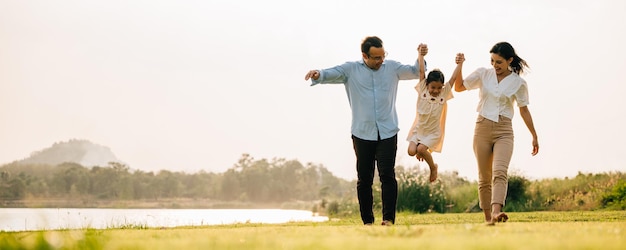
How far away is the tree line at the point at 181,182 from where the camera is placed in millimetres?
30656

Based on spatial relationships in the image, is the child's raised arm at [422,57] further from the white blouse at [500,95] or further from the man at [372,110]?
the white blouse at [500,95]

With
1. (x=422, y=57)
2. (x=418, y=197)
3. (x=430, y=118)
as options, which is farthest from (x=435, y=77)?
(x=418, y=197)

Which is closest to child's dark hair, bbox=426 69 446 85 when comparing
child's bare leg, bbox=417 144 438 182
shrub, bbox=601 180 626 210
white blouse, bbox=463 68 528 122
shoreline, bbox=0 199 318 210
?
white blouse, bbox=463 68 528 122

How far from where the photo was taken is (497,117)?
8.05m

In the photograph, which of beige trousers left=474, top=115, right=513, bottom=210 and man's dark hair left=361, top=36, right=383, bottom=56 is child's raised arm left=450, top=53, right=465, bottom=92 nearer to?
beige trousers left=474, top=115, right=513, bottom=210

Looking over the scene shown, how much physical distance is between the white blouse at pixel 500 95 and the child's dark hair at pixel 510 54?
0.11 metres

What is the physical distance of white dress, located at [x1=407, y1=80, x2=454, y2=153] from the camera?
338 inches

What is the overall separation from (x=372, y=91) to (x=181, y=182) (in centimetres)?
2755

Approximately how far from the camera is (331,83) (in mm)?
8695

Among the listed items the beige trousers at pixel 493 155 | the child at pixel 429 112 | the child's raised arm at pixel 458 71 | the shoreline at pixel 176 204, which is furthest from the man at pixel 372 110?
the shoreline at pixel 176 204

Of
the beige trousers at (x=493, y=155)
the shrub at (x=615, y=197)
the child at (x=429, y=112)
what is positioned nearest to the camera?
the beige trousers at (x=493, y=155)

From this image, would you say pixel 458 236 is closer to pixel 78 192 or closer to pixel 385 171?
pixel 385 171

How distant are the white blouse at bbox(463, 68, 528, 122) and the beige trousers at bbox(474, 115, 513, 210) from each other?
76mm

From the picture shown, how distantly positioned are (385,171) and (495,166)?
3.71ft
